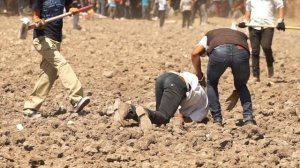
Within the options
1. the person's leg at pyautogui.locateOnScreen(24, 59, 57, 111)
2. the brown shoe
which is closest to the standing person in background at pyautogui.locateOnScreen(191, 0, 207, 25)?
the person's leg at pyautogui.locateOnScreen(24, 59, 57, 111)

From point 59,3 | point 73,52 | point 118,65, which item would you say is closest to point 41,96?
point 59,3

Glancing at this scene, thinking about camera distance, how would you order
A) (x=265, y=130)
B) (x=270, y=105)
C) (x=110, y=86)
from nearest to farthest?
(x=265, y=130), (x=270, y=105), (x=110, y=86)

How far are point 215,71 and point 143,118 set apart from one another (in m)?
0.89

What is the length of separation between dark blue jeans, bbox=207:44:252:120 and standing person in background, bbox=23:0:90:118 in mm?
1368

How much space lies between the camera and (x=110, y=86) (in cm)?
1050

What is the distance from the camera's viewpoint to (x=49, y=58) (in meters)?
7.88

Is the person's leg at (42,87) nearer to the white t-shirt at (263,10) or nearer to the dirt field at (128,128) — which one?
the dirt field at (128,128)

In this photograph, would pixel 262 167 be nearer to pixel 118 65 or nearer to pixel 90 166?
pixel 90 166

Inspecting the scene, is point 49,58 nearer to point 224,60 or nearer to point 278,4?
point 224,60

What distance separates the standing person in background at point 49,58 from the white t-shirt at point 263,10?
12.0 feet

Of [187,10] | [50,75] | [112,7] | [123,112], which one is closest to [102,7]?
[112,7]

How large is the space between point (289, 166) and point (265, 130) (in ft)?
5.39

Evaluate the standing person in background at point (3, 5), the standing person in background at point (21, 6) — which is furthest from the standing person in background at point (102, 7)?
the standing person in background at point (3, 5)

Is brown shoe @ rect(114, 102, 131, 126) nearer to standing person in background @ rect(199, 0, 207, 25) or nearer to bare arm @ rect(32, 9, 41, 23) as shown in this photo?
bare arm @ rect(32, 9, 41, 23)
